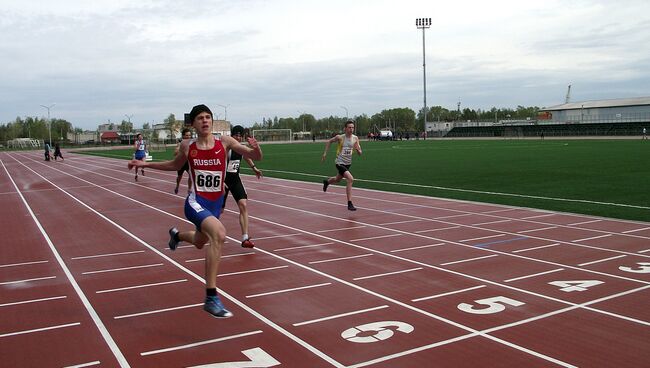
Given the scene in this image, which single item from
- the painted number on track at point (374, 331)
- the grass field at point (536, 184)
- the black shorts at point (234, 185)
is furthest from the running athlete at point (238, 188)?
the grass field at point (536, 184)

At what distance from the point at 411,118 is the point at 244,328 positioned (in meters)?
162

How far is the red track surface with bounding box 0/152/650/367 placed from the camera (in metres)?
4.61

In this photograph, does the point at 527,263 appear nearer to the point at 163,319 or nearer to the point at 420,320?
the point at 420,320

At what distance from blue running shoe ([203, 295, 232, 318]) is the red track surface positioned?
0.34 ft

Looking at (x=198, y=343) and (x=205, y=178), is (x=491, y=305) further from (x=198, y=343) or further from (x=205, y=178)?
(x=205, y=178)

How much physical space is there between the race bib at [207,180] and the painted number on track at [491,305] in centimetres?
270

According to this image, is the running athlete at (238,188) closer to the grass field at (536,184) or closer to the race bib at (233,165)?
the race bib at (233,165)

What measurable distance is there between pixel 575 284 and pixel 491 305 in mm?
1350

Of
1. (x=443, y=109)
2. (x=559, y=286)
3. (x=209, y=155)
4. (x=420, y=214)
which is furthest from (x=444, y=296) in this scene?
(x=443, y=109)

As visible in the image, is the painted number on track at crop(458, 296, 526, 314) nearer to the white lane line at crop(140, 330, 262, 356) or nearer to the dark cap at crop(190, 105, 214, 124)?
the white lane line at crop(140, 330, 262, 356)

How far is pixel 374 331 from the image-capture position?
505 centimetres

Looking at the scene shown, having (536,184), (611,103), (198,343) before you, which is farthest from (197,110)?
(611,103)

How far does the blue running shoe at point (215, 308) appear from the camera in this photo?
5.39 m

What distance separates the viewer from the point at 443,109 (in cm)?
18200
